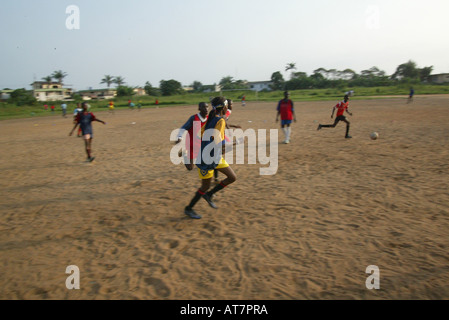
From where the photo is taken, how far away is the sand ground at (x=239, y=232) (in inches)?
136

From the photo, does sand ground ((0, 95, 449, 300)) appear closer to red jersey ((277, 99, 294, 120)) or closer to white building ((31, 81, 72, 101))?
red jersey ((277, 99, 294, 120))

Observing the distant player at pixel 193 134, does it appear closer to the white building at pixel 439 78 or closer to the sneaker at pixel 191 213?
the sneaker at pixel 191 213

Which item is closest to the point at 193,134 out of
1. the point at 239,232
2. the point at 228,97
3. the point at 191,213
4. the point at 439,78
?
the point at 191,213

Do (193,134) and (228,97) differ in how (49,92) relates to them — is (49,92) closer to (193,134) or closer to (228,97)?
(228,97)

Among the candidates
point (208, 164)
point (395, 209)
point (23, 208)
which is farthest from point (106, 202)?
point (395, 209)

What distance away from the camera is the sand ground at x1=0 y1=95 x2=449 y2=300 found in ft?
11.3

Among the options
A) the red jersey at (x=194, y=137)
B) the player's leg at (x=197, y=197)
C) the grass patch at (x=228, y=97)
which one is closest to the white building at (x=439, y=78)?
Answer: the grass patch at (x=228, y=97)

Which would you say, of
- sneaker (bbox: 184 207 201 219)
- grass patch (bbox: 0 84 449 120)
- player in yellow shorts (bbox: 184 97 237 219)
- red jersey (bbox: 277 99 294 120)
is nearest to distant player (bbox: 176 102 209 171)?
player in yellow shorts (bbox: 184 97 237 219)

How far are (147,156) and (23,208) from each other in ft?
15.8

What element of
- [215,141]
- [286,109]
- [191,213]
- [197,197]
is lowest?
[191,213]

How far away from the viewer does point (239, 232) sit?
15.5 feet

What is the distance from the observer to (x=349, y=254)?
3922 mm
